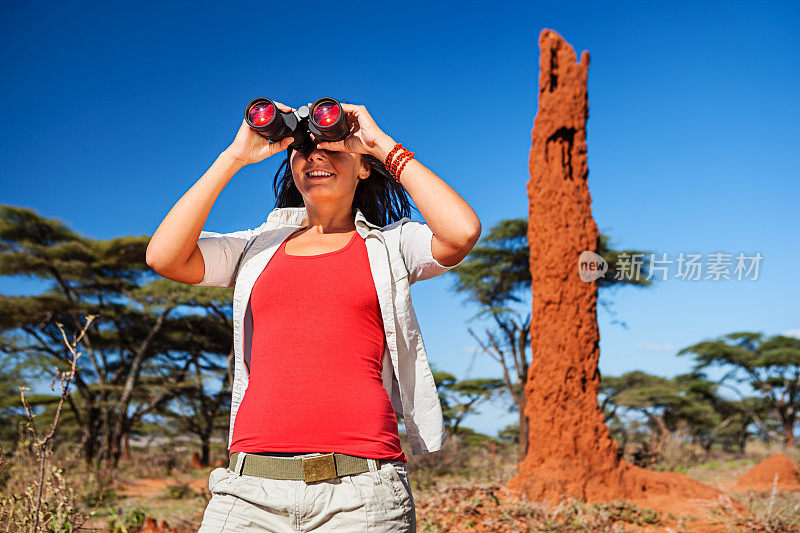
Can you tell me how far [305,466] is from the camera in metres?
1.27

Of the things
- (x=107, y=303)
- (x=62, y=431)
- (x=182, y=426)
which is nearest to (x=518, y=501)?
(x=107, y=303)

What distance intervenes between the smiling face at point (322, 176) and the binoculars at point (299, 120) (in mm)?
50

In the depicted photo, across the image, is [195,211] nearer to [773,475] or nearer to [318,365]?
[318,365]

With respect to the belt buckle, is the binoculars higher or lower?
higher

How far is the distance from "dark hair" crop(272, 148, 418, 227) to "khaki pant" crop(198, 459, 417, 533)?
836mm

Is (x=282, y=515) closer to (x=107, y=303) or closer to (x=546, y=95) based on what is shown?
(x=546, y=95)

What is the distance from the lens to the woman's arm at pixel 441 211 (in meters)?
1.43

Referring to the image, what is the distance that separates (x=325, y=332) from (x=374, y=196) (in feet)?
2.06

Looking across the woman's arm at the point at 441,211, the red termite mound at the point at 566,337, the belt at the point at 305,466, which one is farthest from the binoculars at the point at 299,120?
the red termite mound at the point at 566,337

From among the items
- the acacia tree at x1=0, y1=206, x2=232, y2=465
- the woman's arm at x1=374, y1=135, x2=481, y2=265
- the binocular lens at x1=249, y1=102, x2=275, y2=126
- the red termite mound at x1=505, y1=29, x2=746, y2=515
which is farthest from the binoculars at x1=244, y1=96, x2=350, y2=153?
the acacia tree at x1=0, y1=206, x2=232, y2=465

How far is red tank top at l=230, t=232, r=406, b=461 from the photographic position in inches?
51.5

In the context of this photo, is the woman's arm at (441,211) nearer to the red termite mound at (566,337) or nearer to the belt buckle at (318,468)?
the belt buckle at (318,468)

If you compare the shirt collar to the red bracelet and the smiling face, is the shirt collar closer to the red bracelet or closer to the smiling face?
the smiling face

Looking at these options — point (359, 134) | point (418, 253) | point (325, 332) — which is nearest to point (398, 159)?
point (359, 134)
